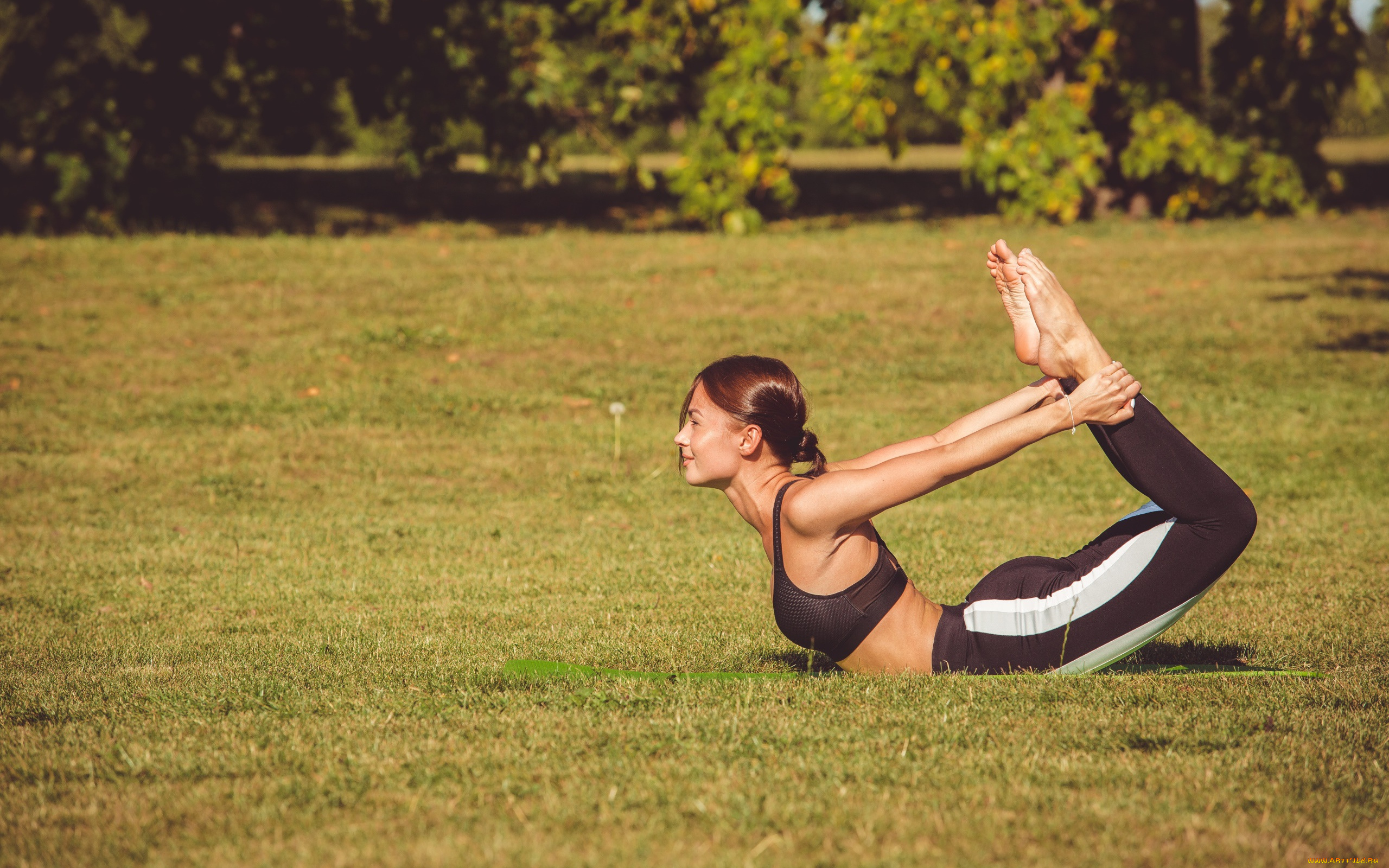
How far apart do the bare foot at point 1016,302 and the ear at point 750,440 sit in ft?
3.12

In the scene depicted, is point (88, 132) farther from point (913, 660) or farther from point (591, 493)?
point (913, 660)

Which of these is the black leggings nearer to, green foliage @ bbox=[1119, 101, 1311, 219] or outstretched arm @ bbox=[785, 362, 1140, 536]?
outstretched arm @ bbox=[785, 362, 1140, 536]

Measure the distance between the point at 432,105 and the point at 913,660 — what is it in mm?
14090

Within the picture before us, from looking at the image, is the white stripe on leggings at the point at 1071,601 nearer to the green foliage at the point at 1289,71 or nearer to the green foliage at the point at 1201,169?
the green foliage at the point at 1201,169

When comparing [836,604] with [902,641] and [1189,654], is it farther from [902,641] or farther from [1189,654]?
[1189,654]

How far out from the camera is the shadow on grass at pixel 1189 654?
16.0 feet

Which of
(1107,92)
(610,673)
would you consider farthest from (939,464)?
(1107,92)

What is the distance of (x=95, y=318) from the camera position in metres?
12.0

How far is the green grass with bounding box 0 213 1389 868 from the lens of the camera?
3105 millimetres

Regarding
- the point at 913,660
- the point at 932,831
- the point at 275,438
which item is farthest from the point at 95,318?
the point at 932,831

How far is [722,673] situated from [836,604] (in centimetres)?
75

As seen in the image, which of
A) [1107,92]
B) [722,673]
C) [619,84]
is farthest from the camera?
[1107,92]

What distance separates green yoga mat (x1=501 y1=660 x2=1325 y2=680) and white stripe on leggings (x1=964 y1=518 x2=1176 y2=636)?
207 millimetres

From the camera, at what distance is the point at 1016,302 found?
428cm
